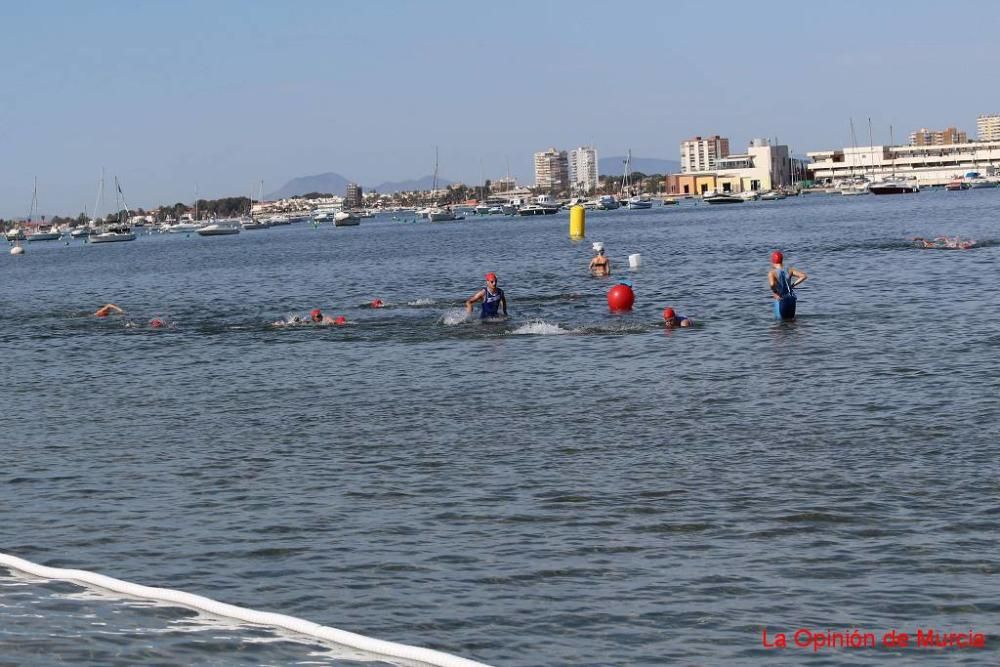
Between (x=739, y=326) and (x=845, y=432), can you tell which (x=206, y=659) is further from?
(x=739, y=326)

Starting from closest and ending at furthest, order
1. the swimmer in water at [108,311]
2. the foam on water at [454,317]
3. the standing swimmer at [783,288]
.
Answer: the standing swimmer at [783,288] < the foam on water at [454,317] < the swimmer in water at [108,311]

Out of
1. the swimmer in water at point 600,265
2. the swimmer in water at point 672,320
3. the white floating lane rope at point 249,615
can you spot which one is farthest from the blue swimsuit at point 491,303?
the white floating lane rope at point 249,615

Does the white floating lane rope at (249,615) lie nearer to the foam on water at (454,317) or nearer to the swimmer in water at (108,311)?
the foam on water at (454,317)

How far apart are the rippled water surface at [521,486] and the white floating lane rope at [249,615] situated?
0.51 ft

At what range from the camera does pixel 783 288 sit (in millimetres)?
32031

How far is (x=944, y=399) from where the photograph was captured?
1981 centimetres

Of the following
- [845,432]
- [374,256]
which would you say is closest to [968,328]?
[845,432]

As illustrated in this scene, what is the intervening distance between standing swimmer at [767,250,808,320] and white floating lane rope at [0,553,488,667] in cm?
2198

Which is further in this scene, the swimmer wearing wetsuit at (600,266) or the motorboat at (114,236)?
the motorboat at (114,236)

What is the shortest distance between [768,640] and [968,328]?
21.5m

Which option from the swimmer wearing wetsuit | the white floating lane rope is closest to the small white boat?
the swimmer wearing wetsuit

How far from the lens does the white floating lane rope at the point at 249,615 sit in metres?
9.14

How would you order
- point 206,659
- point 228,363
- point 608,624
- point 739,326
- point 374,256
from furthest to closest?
point 374,256
point 739,326
point 228,363
point 608,624
point 206,659

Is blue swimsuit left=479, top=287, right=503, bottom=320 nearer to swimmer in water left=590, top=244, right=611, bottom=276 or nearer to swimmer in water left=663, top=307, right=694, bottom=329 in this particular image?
swimmer in water left=663, top=307, right=694, bottom=329
